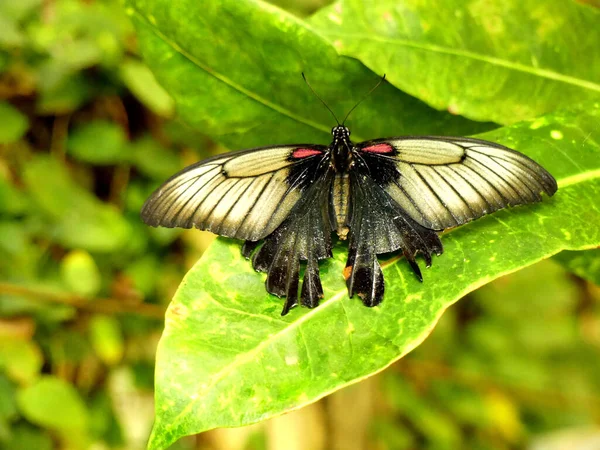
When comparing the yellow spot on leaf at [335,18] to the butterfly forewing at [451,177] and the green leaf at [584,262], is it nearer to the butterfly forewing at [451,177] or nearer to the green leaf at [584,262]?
the butterfly forewing at [451,177]

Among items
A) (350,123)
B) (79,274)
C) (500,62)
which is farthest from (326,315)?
(79,274)

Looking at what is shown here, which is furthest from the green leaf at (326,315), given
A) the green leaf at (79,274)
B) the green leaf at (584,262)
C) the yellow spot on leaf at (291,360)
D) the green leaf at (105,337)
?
the green leaf at (105,337)

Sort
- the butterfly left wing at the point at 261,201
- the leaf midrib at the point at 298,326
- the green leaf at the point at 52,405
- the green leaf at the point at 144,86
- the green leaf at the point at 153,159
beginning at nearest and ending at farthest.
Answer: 1. the leaf midrib at the point at 298,326
2. the butterfly left wing at the point at 261,201
3. the green leaf at the point at 52,405
4. the green leaf at the point at 144,86
5. the green leaf at the point at 153,159

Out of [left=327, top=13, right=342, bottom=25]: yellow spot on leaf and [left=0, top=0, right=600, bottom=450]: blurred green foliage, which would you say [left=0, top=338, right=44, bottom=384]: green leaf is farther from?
[left=327, top=13, right=342, bottom=25]: yellow spot on leaf

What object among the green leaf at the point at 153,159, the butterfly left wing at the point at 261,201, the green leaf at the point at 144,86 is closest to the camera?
the butterfly left wing at the point at 261,201

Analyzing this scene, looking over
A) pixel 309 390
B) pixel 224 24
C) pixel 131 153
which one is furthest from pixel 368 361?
pixel 131 153

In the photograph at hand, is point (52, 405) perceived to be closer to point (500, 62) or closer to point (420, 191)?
point (420, 191)

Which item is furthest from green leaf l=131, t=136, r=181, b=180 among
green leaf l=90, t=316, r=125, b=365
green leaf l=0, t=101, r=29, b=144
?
green leaf l=90, t=316, r=125, b=365
